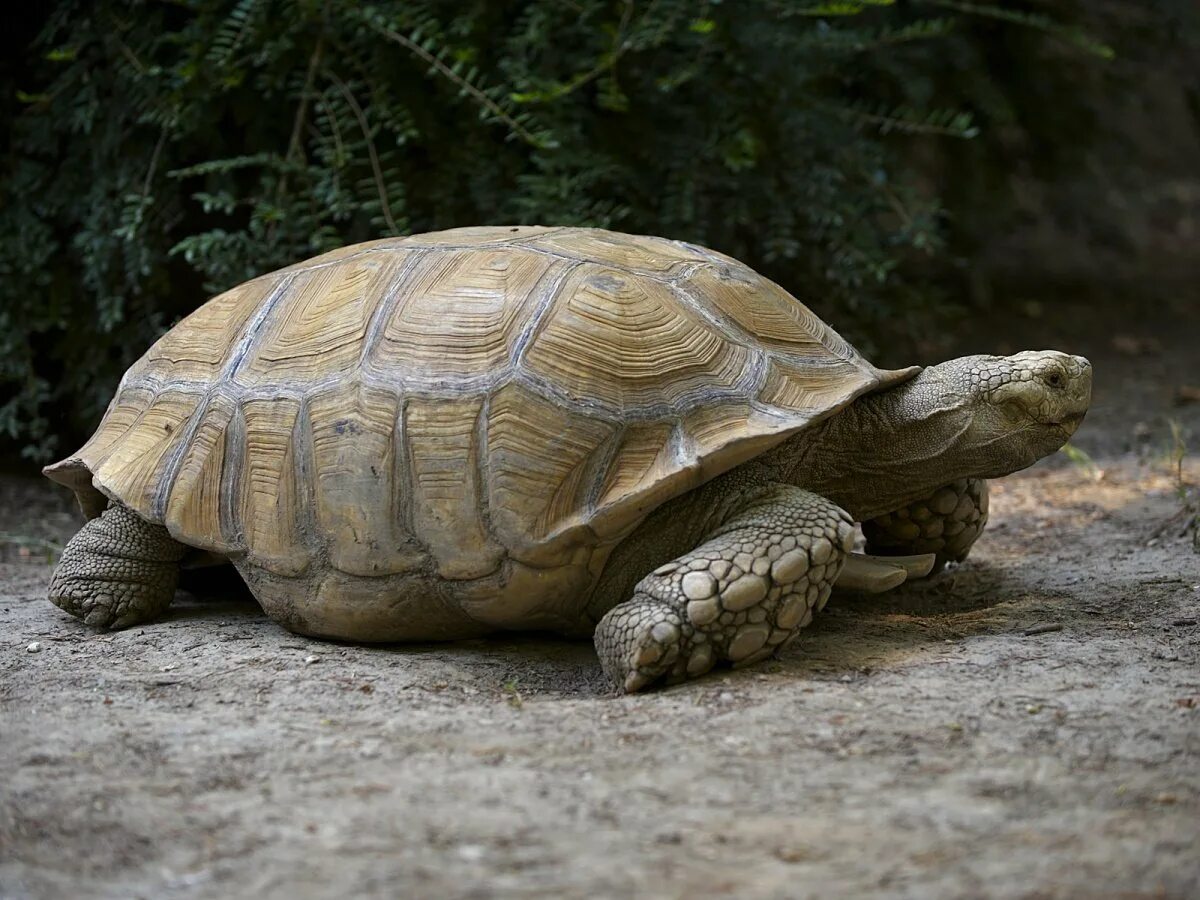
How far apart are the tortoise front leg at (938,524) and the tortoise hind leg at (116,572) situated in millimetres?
2116

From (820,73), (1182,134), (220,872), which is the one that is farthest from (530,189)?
(1182,134)

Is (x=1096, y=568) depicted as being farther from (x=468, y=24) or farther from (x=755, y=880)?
(x=468, y=24)

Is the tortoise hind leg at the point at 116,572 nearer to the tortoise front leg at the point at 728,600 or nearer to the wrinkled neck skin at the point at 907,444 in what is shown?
the tortoise front leg at the point at 728,600

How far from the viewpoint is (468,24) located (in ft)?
16.9

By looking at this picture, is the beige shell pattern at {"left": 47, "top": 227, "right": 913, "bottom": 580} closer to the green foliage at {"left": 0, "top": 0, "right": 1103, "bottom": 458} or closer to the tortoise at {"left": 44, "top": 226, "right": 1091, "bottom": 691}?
the tortoise at {"left": 44, "top": 226, "right": 1091, "bottom": 691}

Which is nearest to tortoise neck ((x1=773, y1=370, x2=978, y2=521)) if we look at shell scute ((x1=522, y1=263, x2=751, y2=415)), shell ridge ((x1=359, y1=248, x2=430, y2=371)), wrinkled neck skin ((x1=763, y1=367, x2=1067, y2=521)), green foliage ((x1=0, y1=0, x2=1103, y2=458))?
wrinkled neck skin ((x1=763, y1=367, x2=1067, y2=521))

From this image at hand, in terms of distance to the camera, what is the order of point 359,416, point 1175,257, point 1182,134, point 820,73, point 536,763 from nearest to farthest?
point 536,763
point 359,416
point 820,73
point 1175,257
point 1182,134

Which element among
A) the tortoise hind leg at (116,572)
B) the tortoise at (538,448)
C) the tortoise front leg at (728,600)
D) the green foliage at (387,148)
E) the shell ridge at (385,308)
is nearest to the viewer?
the tortoise front leg at (728,600)

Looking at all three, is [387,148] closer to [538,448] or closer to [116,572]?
[116,572]

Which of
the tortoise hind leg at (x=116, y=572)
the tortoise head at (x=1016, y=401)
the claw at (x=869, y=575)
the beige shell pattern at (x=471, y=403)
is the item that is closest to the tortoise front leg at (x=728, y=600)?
the beige shell pattern at (x=471, y=403)

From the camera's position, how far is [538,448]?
323 centimetres

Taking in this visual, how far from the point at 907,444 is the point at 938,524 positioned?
46 cm

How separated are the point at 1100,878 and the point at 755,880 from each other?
1.68 ft

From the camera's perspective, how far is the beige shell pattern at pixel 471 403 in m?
3.24
